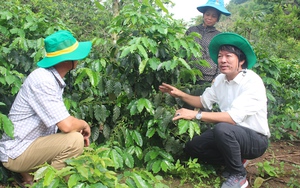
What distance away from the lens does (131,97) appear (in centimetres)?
308

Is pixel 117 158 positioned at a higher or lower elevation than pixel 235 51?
lower

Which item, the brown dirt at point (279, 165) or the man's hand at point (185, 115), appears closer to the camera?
the man's hand at point (185, 115)

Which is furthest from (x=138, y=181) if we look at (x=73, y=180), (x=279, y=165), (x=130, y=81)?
(x=279, y=165)

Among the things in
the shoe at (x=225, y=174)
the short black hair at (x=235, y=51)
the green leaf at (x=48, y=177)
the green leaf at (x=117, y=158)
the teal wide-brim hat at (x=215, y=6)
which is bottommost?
the shoe at (x=225, y=174)

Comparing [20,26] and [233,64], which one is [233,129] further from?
[20,26]

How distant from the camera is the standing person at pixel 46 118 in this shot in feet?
7.30

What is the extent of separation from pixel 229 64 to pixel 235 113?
1.39 feet

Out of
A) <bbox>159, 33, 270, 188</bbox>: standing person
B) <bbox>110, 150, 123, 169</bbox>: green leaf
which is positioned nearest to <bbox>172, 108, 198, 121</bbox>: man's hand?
<bbox>159, 33, 270, 188</bbox>: standing person

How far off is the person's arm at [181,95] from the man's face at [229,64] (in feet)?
1.39

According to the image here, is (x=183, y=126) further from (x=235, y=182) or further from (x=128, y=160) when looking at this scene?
(x=235, y=182)

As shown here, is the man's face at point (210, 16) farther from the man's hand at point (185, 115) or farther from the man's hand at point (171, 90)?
the man's hand at point (185, 115)

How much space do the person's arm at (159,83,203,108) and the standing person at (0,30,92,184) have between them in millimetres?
860

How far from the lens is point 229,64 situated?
2705mm

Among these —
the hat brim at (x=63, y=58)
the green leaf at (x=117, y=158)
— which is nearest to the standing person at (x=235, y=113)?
the green leaf at (x=117, y=158)
